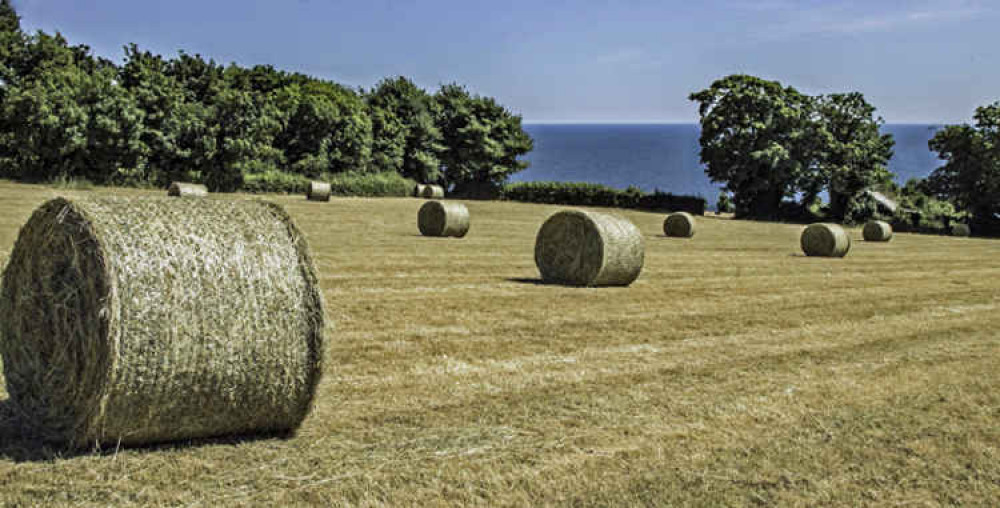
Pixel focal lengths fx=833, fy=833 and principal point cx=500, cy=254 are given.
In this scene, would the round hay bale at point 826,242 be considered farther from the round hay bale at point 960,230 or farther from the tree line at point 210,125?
the tree line at point 210,125

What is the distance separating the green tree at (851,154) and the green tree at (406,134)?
1198 inches

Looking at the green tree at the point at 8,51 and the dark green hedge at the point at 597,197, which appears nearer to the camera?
the green tree at the point at 8,51

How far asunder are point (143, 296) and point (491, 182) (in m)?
65.4

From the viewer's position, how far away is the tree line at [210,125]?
4641 cm

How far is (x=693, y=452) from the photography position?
23.6 feet

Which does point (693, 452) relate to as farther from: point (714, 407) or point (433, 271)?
point (433, 271)

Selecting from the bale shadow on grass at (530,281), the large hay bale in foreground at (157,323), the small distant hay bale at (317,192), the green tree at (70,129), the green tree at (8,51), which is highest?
the green tree at (8,51)

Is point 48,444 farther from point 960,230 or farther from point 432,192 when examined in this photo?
point 432,192

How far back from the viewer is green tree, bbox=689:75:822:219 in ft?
180

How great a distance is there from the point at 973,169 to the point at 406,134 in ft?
135

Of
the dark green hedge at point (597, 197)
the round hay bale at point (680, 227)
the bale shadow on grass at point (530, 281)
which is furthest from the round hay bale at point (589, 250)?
the dark green hedge at point (597, 197)

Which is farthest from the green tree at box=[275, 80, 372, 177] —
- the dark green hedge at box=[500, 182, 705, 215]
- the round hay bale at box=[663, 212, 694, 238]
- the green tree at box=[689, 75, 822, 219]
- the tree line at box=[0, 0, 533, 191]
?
the round hay bale at box=[663, 212, 694, 238]

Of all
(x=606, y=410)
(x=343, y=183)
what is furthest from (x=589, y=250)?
(x=343, y=183)

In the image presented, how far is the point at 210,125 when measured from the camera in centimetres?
5200
